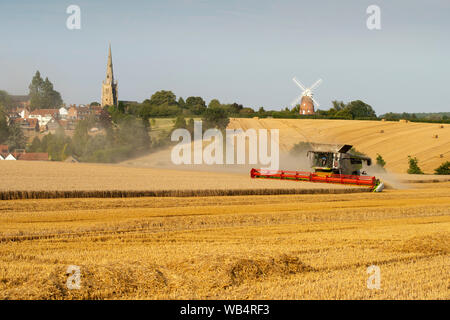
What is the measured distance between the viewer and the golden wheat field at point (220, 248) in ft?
Result: 30.9

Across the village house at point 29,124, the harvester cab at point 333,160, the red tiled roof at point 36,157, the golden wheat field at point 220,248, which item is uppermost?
the village house at point 29,124

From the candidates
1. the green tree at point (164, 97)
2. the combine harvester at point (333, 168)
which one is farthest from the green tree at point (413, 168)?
the green tree at point (164, 97)

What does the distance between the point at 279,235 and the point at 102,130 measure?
56.2 m

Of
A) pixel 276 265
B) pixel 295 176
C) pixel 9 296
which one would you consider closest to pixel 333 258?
pixel 276 265

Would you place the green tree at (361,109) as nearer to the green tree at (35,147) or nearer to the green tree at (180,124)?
the green tree at (180,124)

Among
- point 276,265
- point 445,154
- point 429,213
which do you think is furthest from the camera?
point 445,154

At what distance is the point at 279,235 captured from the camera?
1576 centimetres

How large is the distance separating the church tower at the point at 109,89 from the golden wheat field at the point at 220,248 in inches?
5232

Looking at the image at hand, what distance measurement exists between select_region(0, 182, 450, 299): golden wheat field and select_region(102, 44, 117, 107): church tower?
133 meters

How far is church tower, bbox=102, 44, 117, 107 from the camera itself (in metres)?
151

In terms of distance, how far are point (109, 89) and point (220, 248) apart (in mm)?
144793

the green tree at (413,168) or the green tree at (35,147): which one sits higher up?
the green tree at (35,147)

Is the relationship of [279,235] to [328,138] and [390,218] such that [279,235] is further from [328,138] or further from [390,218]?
[328,138]

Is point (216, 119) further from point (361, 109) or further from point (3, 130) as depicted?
point (361, 109)
